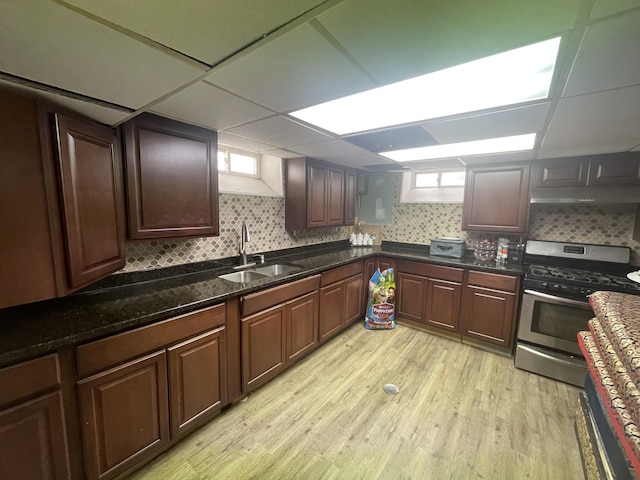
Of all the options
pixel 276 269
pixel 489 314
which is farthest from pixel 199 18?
pixel 489 314

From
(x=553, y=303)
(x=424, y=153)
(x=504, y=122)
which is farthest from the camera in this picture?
(x=424, y=153)

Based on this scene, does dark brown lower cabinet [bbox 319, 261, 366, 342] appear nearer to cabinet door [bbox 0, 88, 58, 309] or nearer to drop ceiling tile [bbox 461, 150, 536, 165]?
drop ceiling tile [bbox 461, 150, 536, 165]

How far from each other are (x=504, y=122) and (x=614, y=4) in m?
0.95

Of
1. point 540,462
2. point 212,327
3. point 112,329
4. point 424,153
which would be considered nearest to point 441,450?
point 540,462

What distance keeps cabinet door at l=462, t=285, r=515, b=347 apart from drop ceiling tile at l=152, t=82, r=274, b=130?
2.71 metres

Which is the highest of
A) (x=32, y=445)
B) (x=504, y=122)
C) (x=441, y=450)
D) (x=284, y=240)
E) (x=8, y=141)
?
(x=504, y=122)

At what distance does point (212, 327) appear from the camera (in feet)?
5.66

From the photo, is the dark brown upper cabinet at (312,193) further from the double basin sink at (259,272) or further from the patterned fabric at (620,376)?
the patterned fabric at (620,376)

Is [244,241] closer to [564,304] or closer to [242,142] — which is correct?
[242,142]

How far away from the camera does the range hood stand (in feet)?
7.29

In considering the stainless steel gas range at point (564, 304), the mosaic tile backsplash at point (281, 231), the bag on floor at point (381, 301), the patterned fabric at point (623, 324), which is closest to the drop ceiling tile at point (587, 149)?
the mosaic tile backsplash at point (281, 231)

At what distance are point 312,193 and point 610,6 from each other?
2.42m

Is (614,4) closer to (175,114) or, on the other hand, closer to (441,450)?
(175,114)

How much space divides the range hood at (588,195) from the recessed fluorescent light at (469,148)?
2.00ft
